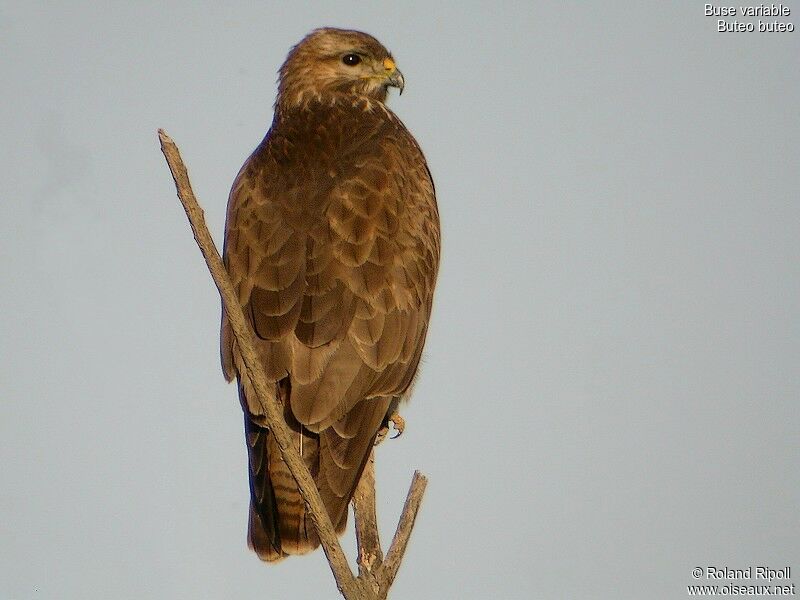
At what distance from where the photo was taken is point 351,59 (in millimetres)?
7715

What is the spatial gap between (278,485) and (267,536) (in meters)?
0.26

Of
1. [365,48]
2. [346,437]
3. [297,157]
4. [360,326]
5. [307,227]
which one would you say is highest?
[365,48]

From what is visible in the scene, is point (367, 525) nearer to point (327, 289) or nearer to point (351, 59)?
point (327, 289)

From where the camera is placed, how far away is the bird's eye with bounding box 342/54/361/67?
7703 mm

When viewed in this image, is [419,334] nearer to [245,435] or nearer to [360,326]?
[360,326]

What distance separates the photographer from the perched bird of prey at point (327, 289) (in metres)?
5.57

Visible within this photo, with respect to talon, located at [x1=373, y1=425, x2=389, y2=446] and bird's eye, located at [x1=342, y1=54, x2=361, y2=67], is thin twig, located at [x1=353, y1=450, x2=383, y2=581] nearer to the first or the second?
talon, located at [x1=373, y1=425, x2=389, y2=446]

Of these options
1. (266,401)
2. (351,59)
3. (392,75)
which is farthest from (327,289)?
(351,59)

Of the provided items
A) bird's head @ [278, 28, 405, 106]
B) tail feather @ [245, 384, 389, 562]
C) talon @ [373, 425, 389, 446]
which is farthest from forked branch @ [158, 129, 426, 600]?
bird's head @ [278, 28, 405, 106]

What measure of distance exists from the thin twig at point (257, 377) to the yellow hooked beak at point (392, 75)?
336 cm

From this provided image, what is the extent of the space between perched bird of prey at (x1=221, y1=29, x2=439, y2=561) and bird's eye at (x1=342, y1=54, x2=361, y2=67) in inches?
20.1

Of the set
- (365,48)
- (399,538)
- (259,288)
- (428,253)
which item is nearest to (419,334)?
(428,253)

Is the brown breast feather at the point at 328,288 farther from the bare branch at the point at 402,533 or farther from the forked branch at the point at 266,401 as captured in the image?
the forked branch at the point at 266,401

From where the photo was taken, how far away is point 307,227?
6156 mm
